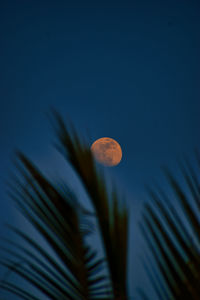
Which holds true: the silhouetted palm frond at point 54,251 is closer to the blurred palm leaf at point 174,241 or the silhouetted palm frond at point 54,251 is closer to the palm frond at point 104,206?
the palm frond at point 104,206

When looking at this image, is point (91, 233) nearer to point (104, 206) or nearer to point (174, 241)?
point (104, 206)

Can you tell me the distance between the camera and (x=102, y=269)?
0.64 m

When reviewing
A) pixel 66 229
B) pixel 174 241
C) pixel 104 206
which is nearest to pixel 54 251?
pixel 66 229

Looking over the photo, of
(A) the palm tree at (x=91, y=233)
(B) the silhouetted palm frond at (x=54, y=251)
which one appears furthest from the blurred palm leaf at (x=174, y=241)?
(B) the silhouetted palm frond at (x=54, y=251)

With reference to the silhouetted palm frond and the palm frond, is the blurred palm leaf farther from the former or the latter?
the silhouetted palm frond

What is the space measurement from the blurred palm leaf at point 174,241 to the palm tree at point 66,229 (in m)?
0.10

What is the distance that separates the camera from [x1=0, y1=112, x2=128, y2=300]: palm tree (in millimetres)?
561

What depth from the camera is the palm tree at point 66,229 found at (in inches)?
22.1

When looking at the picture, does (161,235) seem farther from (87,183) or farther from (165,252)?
(87,183)

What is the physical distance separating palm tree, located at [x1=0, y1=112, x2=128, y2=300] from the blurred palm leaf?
10 cm

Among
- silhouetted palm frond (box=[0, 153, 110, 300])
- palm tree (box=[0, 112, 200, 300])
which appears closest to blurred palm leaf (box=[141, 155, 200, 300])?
palm tree (box=[0, 112, 200, 300])

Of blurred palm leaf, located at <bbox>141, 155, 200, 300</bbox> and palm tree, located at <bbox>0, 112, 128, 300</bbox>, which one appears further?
palm tree, located at <bbox>0, 112, 128, 300</bbox>

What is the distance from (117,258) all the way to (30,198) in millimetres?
248

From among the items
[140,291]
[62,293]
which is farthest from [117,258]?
[62,293]
